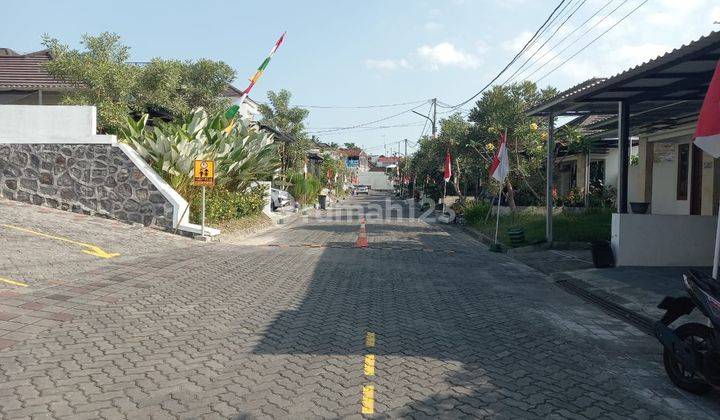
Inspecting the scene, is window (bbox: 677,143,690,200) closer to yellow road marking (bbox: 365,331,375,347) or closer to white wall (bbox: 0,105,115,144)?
yellow road marking (bbox: 365,331,375,347)

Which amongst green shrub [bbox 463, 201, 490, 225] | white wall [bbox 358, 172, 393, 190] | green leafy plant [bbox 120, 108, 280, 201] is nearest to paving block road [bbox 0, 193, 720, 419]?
green leafy plant [bbox 120, 108, 280, 201]

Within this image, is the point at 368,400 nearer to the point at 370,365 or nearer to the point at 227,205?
the point at 370,365

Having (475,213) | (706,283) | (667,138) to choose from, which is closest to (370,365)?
(706,283)

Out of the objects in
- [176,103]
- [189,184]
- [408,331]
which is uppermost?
[176,103]

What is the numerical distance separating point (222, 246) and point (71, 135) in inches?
205

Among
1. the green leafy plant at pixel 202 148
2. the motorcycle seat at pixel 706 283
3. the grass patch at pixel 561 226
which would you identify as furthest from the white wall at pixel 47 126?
the motorcycle seat at pixel 706 283

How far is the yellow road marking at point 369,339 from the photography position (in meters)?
6.27

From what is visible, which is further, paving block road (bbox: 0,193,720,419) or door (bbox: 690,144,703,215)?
door (bbox: 690,144,703,215)

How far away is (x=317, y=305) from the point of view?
8.20 m

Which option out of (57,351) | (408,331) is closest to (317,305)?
(408,331)

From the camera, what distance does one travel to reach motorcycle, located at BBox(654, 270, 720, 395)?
4866 millimetres

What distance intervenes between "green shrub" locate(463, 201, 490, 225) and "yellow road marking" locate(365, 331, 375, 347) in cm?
1845

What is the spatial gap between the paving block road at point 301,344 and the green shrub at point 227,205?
17.2 feet

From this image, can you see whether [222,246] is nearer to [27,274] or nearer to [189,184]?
[189,184]
